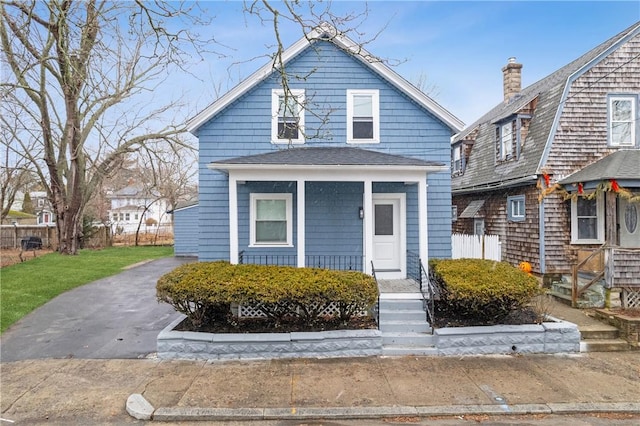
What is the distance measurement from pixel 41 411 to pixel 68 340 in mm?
3009

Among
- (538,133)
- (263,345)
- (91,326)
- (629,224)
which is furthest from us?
(538,133)

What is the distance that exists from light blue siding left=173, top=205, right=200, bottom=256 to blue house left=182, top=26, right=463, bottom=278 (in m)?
13.6

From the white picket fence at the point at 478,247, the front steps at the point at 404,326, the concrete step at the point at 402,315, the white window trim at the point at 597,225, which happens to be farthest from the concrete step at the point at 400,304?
the white window trim at the point at 597,225

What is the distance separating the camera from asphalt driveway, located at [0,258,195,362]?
7082 mm

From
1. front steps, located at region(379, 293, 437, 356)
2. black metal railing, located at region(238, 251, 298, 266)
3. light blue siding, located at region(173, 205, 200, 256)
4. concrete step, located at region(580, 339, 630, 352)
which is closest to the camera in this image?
front steps, located at region(379, 293, 437, 356)

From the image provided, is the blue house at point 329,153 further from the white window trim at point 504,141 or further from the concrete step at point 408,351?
the white window trim at point 504,141

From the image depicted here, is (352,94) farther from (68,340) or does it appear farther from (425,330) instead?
(68,340)

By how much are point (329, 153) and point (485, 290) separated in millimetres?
4683

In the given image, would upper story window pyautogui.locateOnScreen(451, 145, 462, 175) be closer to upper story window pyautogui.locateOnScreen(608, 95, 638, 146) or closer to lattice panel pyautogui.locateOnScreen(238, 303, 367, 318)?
upper story window pyautogui.locateOnScreen(608, 95, 638, 146)

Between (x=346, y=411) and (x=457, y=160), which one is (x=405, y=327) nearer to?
(x=346, y=411)

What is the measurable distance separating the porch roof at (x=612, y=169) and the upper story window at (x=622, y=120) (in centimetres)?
37

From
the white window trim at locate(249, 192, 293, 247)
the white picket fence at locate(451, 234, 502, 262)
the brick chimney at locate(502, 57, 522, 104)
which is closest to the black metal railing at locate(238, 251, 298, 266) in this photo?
the white window trim at locate(249, 192, 293, 247)

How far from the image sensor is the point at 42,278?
13.0 metres

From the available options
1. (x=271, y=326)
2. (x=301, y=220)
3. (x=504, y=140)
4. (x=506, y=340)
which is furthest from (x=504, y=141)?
(x=271, y=326)
